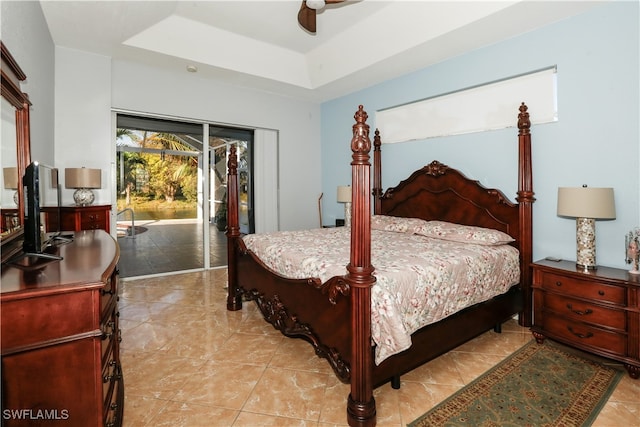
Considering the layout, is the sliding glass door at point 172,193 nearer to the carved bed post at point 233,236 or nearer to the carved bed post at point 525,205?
the carved bed post at point 233,236

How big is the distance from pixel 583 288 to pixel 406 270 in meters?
1.43

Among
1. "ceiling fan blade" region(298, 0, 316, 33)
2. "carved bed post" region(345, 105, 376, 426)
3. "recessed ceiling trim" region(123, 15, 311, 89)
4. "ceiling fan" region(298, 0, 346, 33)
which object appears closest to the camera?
"carved bed post" region(345, 105, 376, 426)

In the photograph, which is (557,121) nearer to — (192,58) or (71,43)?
(192,58)

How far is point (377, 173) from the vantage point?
4.49 meters

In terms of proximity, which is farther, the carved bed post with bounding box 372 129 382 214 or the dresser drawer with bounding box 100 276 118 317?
the carved bed post with bounding box 372 129 382 214

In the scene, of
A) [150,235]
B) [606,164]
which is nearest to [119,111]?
[150,235]

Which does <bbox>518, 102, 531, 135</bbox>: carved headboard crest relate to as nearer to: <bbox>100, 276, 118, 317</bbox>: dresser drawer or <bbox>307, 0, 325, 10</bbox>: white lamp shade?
<bbox>307, 0, 325, 10</bbox>: white lamp shade

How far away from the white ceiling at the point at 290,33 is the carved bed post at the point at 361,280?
220cm

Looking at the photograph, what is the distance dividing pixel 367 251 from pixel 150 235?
4286mm

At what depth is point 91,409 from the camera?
3.89 feet

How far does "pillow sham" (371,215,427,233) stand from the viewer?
11.4 ft

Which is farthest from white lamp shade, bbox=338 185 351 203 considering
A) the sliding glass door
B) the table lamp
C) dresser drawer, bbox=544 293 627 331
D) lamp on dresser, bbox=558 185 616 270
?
dresser drawer, bbox=544 293 627 331

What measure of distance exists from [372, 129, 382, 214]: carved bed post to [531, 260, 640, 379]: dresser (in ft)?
6.94

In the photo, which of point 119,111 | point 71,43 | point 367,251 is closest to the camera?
point 367,251
